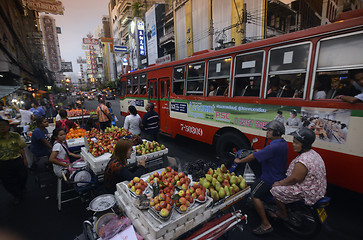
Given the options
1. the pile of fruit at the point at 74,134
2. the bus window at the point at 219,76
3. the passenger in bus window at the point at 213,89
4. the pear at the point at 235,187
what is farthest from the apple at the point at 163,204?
the pile of fruit at the point at 74,134

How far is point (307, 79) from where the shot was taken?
3.48m

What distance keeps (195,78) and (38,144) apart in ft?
17.5

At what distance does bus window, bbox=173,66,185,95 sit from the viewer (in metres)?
6.53

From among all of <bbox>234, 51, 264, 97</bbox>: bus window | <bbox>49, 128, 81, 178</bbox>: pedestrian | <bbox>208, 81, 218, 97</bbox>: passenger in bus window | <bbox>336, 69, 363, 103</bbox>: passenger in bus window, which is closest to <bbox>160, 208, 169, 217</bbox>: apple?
<bbox>49, 128, 81, 178</bbox>: pedestrian

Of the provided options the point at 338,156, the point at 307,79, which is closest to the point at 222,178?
the point at 338,156

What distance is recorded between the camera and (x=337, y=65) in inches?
123

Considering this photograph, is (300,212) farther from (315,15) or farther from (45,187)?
(315,15)

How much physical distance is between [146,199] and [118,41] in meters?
68.6

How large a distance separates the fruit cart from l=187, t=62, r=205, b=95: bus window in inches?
160

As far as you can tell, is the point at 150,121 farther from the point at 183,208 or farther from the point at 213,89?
the point at 183,208

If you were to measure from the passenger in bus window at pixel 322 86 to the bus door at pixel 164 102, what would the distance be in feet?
17.4

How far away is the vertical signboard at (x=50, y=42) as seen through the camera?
3048 centimetres

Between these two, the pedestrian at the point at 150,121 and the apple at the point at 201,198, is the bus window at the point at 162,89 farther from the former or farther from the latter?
the apple at the point at 201,198

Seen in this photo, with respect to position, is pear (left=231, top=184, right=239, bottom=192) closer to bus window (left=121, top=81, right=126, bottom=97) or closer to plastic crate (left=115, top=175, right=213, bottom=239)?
plastic crate (left=115, top=175, right=213, bottom=239)
